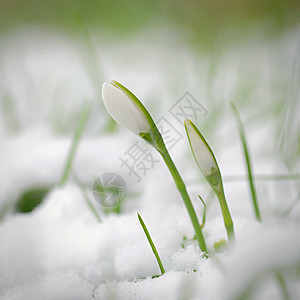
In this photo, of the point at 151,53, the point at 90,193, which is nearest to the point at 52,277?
the point at 90,193

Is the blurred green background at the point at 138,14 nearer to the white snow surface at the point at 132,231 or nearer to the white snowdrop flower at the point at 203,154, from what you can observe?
the white snow surface at the point at 132,231

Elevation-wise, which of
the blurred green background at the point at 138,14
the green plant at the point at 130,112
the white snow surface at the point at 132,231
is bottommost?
the white snow surface at the point at 132,231

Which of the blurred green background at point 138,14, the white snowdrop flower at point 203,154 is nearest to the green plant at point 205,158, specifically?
the white snowdrop flower at point 203,154

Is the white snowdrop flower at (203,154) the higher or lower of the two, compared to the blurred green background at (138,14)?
lower

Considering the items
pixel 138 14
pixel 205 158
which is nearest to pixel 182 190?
pixel 205 158

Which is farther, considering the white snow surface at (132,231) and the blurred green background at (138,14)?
the blurred green background at (138,14)

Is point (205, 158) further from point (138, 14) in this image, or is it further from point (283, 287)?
point (138, 14)
